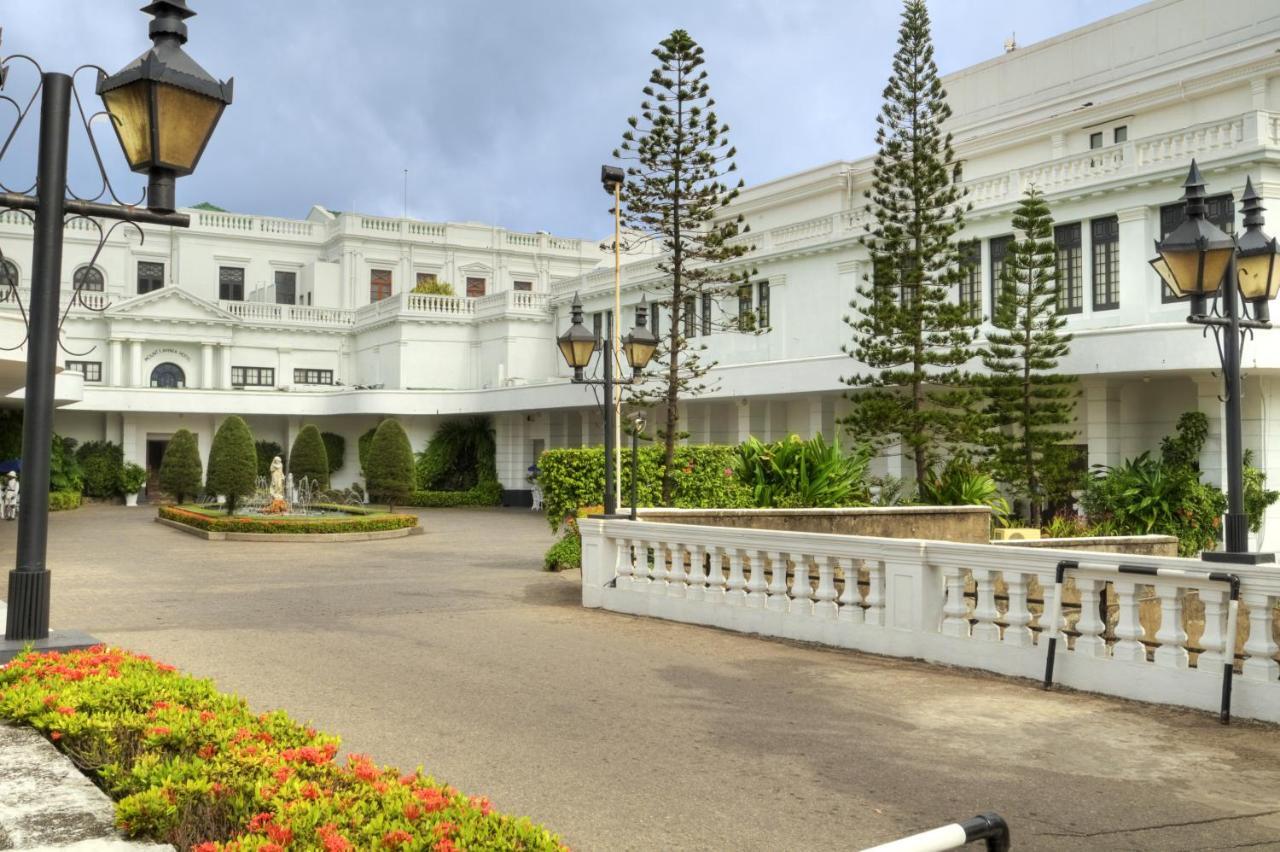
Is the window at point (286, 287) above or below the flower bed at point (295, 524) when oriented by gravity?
above

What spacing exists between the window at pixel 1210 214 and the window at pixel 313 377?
106ft

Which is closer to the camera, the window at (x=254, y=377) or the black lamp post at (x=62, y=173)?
the black lamp post at (x=62, y=173)

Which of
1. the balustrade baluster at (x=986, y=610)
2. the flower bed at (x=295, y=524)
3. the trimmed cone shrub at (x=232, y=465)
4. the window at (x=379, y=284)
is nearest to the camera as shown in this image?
the balustrade baluster at (x=986, y=610)

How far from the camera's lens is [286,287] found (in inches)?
1885

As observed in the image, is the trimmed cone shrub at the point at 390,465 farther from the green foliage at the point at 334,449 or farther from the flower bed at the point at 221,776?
the flower bed at the point at 221,776

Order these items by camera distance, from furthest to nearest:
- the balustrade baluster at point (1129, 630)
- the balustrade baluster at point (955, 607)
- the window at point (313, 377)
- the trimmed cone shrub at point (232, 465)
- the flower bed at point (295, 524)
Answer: the window at point (313, 377), the trimmed cone shrub at point (232, 465), the flower bed at point (295, 524), the balustrade baluster at point (955, 607), the balustrade baluster at point (1129, 630)

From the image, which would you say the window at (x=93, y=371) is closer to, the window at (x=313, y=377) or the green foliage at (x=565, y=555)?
the window at (x=313, y=377)

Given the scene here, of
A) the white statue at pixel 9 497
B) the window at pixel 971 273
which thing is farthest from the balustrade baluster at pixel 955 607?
the white statue at pixel 9 497

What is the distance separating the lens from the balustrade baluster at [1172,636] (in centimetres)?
668

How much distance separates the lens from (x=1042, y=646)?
24.6 feet

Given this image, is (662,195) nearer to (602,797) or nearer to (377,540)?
(377,540)

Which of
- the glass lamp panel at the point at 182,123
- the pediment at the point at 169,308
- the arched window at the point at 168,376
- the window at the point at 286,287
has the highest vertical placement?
the window at the point at 286,287

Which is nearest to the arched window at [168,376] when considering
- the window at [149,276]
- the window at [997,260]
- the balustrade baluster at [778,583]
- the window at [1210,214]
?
the window at [149,276]

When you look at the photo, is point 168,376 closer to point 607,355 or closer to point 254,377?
point 254,377
